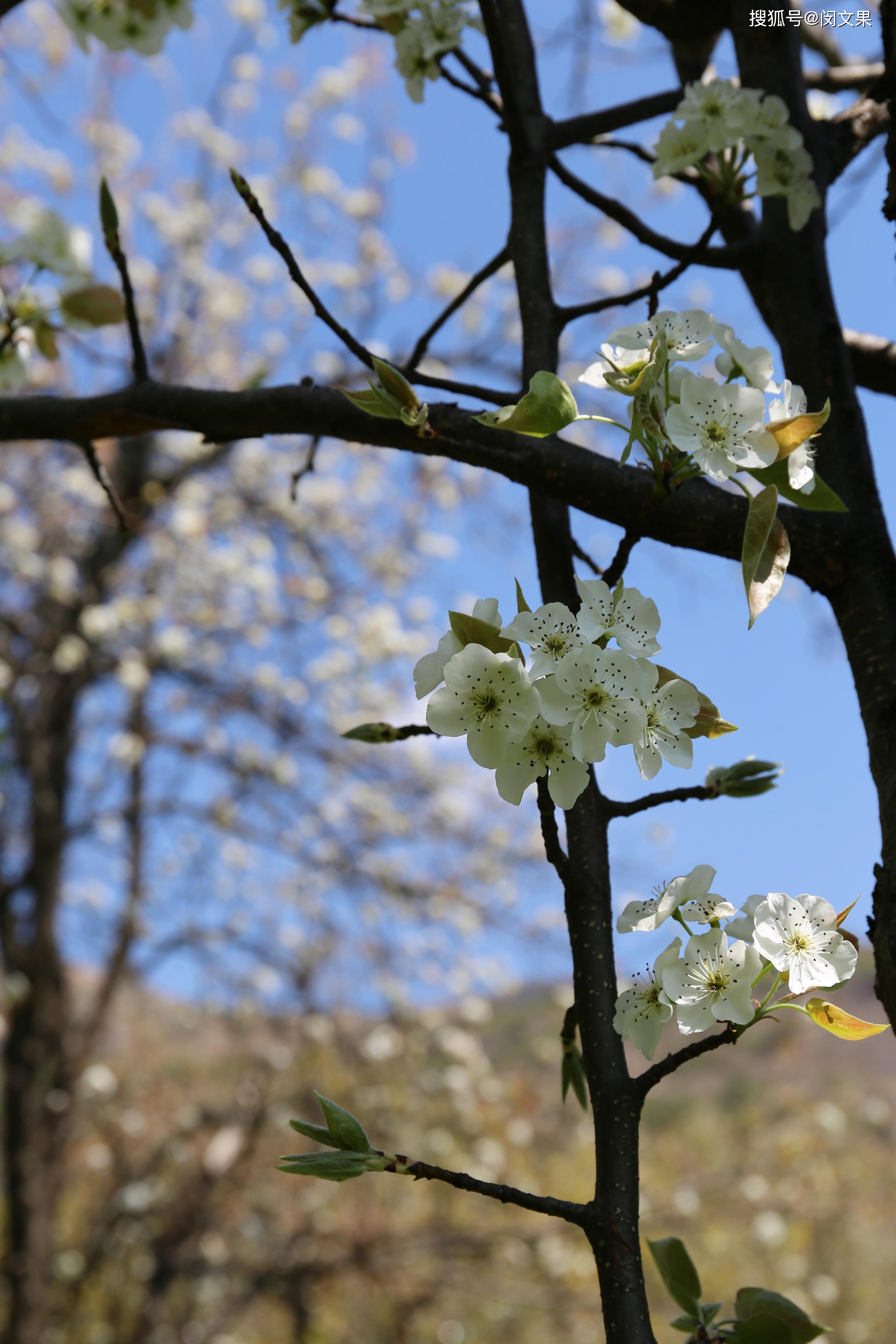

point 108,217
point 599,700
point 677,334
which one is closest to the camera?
point 599,700

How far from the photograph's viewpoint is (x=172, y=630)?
4.00 m

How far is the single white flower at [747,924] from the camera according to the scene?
552mm

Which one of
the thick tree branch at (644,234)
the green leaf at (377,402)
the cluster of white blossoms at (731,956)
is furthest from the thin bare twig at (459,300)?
the cluster of white blossoms at (731,956)

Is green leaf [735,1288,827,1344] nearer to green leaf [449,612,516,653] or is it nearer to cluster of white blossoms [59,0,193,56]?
green leaf [449,612,516,653]

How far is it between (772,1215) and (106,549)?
426 cm

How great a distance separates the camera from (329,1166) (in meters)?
0.52

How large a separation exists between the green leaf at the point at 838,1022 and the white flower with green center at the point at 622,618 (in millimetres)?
221

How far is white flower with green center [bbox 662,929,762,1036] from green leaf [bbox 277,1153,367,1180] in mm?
190

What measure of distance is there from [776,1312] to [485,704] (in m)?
0.42

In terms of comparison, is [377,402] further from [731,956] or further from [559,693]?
[731,956]

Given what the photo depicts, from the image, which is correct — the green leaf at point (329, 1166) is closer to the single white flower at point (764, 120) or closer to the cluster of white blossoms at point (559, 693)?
the cluster of white blossoms at point (559, 693)

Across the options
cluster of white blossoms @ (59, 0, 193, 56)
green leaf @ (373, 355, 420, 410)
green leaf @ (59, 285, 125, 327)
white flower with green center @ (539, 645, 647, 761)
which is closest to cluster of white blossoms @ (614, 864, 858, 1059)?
white flower with green center @ (539, 645, 647, 761)

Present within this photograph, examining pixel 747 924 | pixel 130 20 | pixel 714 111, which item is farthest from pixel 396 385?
pixel 130 20

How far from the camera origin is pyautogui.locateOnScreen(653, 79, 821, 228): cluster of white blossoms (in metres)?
0.96
